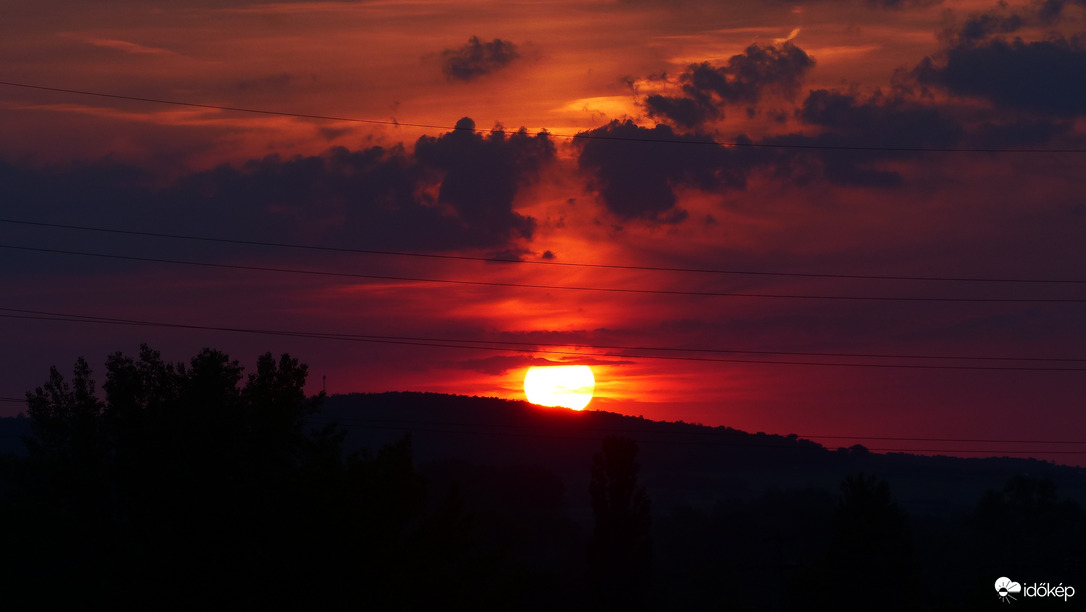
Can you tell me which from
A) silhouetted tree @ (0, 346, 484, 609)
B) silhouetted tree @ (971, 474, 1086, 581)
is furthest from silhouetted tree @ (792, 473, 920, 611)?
silhouetted tree @ (0, 346, 484, 609)

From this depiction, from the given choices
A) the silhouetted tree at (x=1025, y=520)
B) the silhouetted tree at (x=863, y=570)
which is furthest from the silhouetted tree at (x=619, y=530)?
the silhouetted tree at (x=1025, y=520)

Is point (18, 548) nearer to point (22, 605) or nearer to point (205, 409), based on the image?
point (22, 605)

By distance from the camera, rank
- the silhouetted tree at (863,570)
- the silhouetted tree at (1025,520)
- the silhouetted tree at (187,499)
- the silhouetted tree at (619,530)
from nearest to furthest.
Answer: the silhouetted tree at (187,499) → the silhouetted tree at (863,570) → the silhouetted tree at (619,530) → the silhouetted tree at (1025,520)

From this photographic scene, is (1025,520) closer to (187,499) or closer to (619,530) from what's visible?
(619,530)

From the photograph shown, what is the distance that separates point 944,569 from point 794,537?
25.3m

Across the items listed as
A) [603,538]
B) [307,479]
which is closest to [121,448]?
[307,479]

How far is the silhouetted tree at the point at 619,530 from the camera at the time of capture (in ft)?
268

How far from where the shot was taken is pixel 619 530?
85000 mm

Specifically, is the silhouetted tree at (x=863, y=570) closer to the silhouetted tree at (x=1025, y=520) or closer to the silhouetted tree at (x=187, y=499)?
the silhouetted tree at (x=1025, y=520)

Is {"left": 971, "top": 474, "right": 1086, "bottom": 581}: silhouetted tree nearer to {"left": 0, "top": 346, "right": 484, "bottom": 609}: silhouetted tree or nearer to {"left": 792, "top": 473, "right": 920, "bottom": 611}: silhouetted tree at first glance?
{"left": 792, "top": 473, "right": 920, "bottom": 611}: silhouetted tree

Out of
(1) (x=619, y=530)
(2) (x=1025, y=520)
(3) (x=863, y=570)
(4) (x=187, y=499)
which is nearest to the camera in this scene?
(4) (x=187, y=499)

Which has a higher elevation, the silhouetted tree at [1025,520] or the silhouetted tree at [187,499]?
the silhouetted tree at [1025,520]

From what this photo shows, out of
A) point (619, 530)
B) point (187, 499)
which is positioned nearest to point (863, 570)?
point (619, 530)

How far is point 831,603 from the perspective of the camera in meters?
77.9
